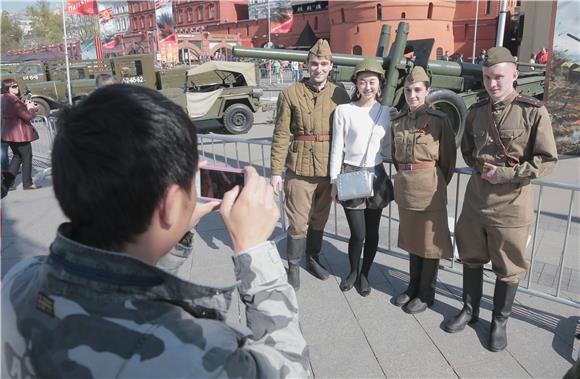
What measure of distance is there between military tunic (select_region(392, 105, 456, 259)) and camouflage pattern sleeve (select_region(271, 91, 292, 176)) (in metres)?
0.83

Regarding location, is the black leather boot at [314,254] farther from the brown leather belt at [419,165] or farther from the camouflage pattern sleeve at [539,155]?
the camouflage pattern sleeve at [539,155]

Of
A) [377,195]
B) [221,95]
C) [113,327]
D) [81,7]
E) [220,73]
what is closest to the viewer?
[113,327]

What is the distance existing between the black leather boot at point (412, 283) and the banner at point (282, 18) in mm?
47948

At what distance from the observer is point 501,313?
2.86 m

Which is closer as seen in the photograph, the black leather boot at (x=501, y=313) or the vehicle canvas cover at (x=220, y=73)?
the black leather boot at (x=501, y=313)

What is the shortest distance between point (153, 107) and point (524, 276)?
12.5ft

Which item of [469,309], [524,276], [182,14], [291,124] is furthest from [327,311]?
[182,14]

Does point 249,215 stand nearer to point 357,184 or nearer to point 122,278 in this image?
point 122,278

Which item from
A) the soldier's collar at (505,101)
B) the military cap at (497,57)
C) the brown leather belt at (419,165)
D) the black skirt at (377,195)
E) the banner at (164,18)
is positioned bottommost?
the black skirt at (377,195)

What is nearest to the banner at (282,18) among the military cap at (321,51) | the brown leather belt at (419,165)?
the military cap at (321,51)

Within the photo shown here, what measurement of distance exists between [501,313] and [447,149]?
3.63ft

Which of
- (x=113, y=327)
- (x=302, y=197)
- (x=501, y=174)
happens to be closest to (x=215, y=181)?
(x=113, y=327)

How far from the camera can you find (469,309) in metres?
3.05

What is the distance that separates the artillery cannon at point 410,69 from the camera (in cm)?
746
